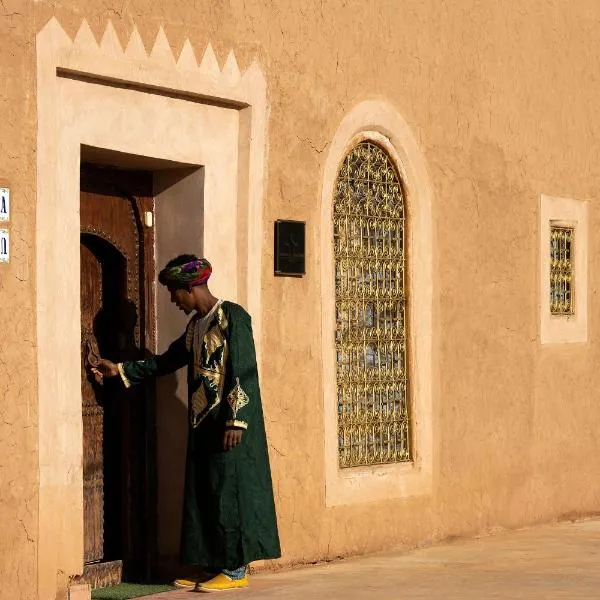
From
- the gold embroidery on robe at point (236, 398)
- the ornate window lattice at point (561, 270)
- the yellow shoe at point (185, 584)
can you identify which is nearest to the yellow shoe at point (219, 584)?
the yellow shoe at point (185, 584)

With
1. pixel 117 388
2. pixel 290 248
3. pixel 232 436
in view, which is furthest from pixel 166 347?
pixel 232 436

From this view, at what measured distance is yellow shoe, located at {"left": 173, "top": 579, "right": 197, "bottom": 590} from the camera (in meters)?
9.19

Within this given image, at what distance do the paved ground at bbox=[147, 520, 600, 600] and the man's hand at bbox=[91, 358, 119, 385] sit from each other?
3.75 feet

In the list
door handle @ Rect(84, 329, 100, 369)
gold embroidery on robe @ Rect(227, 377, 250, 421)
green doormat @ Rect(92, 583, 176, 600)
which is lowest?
green doormat @ Rect(92, 583, 176, 600)

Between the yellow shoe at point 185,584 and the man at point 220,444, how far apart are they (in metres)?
0.15

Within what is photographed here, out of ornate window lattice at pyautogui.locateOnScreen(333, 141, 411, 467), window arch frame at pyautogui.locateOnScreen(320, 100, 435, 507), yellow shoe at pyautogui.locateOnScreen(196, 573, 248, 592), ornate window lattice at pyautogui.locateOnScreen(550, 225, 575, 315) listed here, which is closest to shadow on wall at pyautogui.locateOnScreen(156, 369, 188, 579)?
yellow shoe at pyautogui.locateOnScreen(196, 573, 248, 592)

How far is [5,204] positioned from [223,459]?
170cm

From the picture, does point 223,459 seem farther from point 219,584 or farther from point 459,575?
point 459,575

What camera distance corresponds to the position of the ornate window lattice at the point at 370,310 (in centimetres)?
1066

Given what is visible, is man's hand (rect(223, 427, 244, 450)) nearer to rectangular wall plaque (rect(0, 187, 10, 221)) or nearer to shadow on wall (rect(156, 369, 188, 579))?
shadow on wall (rect(156, 369, 188, 579))

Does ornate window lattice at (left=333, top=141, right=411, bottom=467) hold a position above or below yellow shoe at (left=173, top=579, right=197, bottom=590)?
above

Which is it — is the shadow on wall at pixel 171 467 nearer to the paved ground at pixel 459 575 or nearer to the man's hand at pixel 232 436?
the paved ground at pixel 459 575

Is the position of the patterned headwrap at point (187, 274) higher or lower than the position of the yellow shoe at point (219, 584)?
higher

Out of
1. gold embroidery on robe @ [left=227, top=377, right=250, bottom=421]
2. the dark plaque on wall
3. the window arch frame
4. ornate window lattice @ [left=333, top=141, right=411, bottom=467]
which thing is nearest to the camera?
gold embroidery on robe @ [left=227, top=377, right=250, bottom=421]
